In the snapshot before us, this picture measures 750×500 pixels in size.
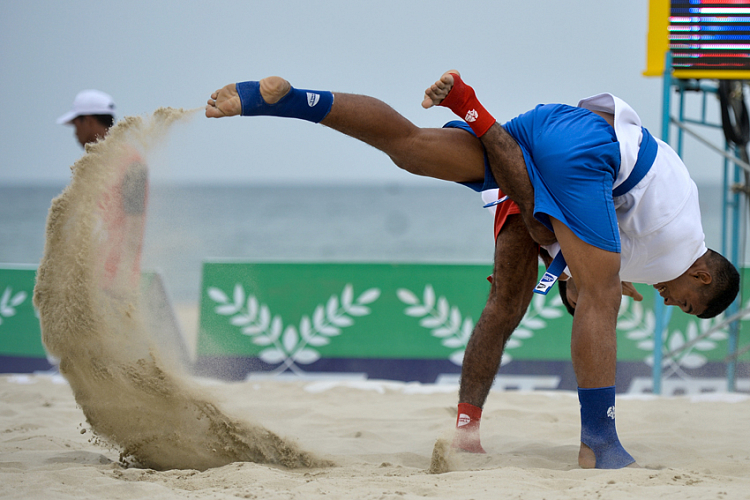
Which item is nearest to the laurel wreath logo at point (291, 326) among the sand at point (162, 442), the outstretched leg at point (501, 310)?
the sand at point (162, 442)

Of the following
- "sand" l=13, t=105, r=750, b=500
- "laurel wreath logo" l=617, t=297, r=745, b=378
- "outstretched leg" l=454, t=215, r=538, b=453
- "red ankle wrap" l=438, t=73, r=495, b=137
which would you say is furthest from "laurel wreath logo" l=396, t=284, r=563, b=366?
"red ankle wrap" l=438, t=73, r=495, b=137

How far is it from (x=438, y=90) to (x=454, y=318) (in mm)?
2826

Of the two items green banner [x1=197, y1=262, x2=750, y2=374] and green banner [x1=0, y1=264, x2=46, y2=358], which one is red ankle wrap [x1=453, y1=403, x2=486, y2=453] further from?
green banner [x1=0, y1=264, x2=46, y2=358]

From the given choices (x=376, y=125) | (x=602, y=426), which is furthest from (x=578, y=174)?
(x=602, y=426)

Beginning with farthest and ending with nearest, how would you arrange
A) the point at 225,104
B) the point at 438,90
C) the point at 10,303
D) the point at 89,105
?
the point at 10,303
the point at 89,105
the point at 438,90
the point at 225,104

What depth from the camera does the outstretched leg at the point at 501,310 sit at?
225cm

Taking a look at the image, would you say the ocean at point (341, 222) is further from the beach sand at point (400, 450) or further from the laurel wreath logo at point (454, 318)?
the beach sand at point (400, 450)

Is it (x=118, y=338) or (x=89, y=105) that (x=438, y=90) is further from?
(x=89, y=105)

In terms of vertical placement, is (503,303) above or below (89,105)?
below

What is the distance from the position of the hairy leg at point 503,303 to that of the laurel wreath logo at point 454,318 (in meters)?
2.03

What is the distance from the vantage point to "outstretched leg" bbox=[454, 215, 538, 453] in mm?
2246

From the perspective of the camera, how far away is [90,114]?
331 centimetres

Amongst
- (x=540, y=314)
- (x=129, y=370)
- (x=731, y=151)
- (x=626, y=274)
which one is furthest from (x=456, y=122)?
(x=731, y=151)

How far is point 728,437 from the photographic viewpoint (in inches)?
97.1
